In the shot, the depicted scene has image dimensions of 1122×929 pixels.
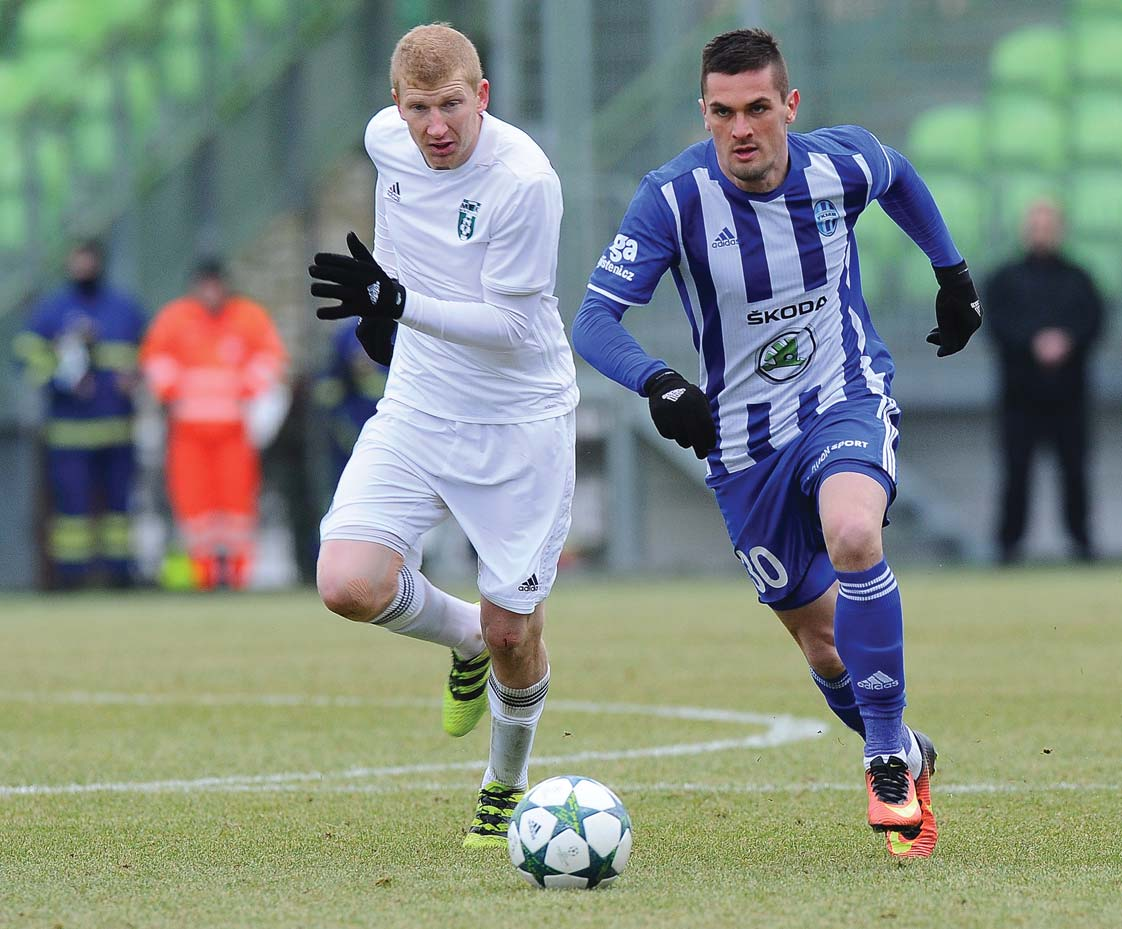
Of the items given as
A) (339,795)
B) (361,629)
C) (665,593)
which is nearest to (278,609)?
(361,629)

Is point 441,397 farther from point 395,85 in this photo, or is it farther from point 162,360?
point 162,360

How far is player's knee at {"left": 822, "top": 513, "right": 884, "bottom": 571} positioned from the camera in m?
5.00

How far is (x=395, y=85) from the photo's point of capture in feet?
17.8

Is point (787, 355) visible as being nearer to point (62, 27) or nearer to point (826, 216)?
point (826, 216)

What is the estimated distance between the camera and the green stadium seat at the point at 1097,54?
59.6 feet

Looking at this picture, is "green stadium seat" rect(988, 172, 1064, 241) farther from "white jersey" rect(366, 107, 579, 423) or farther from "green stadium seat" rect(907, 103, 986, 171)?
"white jersey" rect(366, 107, 579, 423)

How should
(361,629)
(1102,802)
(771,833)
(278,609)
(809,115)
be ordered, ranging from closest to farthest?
1. (771,833)
2. (1102,802)
3. (361,629)
4. (278,609)
5. (809,115)

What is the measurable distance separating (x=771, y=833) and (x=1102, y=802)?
98 centimetres

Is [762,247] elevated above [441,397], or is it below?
above

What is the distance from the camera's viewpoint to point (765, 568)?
18.3ft

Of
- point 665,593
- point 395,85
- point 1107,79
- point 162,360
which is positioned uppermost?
point 1107,79

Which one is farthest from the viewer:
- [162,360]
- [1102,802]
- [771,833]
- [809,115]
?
[809,115]

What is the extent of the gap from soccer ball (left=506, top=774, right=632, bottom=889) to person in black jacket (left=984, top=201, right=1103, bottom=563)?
1186cm

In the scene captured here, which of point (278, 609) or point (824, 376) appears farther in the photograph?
point (278, 609)
